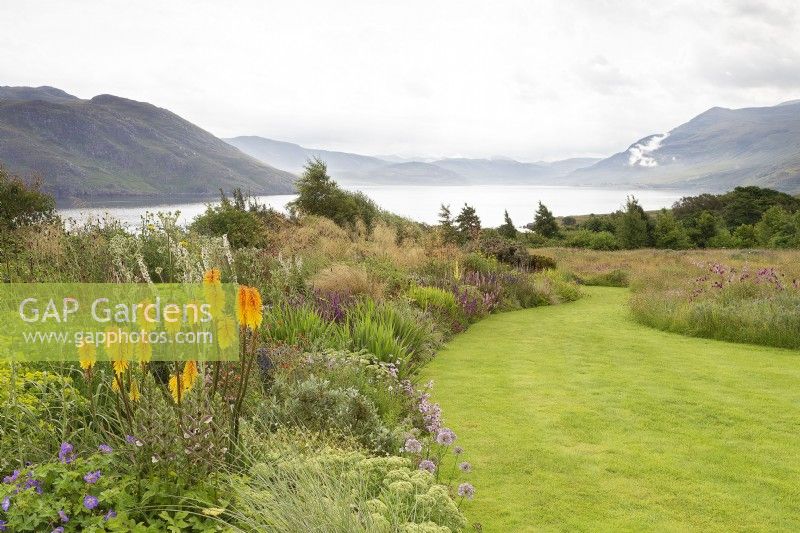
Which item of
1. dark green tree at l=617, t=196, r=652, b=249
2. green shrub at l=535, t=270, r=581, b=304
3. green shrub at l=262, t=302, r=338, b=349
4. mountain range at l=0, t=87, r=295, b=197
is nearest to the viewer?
green shrub at l=262, t=302, r=338, b=349

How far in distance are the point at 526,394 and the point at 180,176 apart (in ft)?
609

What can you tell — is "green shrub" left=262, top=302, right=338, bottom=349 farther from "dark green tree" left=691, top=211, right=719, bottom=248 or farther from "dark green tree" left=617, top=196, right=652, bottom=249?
"dark green tree" left=691, top=211, right=719, bottom=248

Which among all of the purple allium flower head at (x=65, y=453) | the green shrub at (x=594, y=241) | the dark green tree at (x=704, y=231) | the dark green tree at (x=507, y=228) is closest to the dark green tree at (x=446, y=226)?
the green shrub at (x=594, y=241)

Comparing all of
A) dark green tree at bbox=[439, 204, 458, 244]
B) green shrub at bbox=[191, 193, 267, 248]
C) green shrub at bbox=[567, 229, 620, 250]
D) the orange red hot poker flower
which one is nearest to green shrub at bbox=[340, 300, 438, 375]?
the orange red hot poker flower

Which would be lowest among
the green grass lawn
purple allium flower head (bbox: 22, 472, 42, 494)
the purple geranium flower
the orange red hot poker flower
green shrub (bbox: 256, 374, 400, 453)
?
the green grass lawn

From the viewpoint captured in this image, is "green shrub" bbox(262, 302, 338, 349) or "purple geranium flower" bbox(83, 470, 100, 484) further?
"green shrub" bbox(262, 302, 338, 349)

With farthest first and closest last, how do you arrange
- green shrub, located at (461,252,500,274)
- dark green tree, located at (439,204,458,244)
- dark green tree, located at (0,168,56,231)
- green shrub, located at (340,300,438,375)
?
1. dark green tree, located at (439,204,458,244)
2. dark green tree, located at (0,168,56,231)
3. green shrub, located at (461,252,500,274)
4. green shrub, located at (340,300,438,375)

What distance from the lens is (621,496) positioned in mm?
3885

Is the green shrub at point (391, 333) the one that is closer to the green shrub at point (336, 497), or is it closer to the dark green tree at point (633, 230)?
the green shrub at point (336, 497)

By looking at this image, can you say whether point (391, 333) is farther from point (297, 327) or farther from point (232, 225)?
point (232, 225)

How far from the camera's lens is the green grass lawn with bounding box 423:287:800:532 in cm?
372

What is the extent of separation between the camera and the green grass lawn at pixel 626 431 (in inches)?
146

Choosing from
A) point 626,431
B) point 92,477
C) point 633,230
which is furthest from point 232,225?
point 633,230

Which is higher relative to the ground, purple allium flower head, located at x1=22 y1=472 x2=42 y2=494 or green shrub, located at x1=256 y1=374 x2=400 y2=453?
purple allium flower head, located at x1=22 y1=472 x2=42 y2=494
